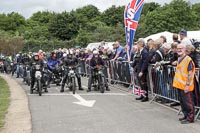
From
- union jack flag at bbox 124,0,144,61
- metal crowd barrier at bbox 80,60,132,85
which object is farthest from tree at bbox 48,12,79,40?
union jack flag at bbox 124,0,144,61

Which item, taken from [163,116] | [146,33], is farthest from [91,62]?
[146,33]

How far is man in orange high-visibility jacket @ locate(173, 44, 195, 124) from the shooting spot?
30.5ft

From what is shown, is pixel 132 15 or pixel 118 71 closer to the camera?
pixel 132 15

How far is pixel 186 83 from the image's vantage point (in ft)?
30.6

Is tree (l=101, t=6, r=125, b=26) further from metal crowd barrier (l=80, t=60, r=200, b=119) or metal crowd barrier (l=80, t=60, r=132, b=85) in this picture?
metal crowd barrier (l=80, t=60, r=200, b=119)

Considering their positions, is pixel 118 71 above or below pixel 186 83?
below

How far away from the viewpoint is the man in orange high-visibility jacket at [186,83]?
9.28 meters

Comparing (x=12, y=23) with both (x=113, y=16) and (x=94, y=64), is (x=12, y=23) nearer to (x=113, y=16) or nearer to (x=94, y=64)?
Answer: (x=113, y=16)

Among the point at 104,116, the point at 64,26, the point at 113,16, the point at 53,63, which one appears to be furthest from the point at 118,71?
the point at 113,16

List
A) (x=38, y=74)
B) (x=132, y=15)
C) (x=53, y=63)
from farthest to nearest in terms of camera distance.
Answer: (x=53, y=63)
(x=38, y=74)
(x=132, y=15)

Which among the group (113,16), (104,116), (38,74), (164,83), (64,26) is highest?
(113,16)

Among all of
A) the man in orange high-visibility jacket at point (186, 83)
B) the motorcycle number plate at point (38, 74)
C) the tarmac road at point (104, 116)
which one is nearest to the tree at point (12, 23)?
the motorcycle number plate at point (38, 74)

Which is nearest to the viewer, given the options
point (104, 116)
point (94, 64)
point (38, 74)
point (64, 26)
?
point (104, 116)

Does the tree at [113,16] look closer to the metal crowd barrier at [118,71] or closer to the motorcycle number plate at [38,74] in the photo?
the metal crowd barrier at [118,71]
